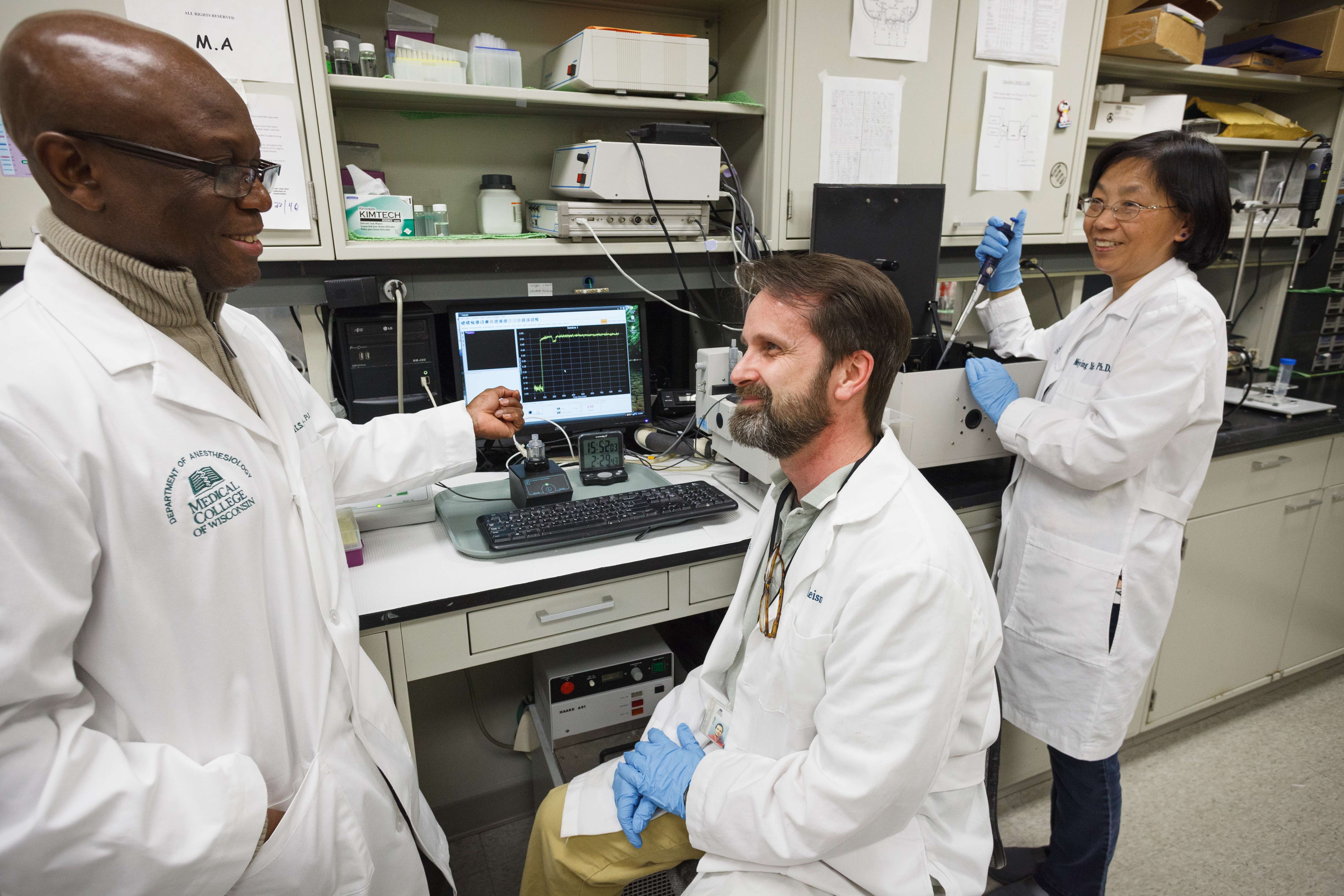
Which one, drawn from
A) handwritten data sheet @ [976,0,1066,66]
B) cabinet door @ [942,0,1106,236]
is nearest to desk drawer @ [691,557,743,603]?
→ cabinet door @ [942,0,1106,236]

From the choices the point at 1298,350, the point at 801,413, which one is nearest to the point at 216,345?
the point at 801,413

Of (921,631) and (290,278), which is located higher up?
(290,278)

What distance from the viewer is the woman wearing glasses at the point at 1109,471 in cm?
141

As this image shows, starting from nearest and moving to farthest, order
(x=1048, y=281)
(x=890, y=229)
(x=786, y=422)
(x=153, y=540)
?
(x=153, y=540), (x=786, y=422), (x=890, y=229), (x=1048, y=281)

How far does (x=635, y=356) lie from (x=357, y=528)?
34.0 inches

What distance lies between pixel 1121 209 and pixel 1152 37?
90 centimetres

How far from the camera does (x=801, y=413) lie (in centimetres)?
110

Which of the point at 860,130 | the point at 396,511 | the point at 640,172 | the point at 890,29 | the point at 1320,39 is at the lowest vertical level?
the point at 396,511

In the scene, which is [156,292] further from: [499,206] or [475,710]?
[475,710]

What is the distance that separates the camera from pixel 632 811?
115cm

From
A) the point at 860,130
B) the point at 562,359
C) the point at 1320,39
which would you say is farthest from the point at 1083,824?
the point at 1320,39

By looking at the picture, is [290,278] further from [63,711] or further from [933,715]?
[933,715]

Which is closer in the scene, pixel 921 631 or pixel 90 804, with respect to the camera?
pixel 90 804

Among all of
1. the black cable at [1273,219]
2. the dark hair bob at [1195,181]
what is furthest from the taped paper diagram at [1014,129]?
the black cable at [1273,219]
